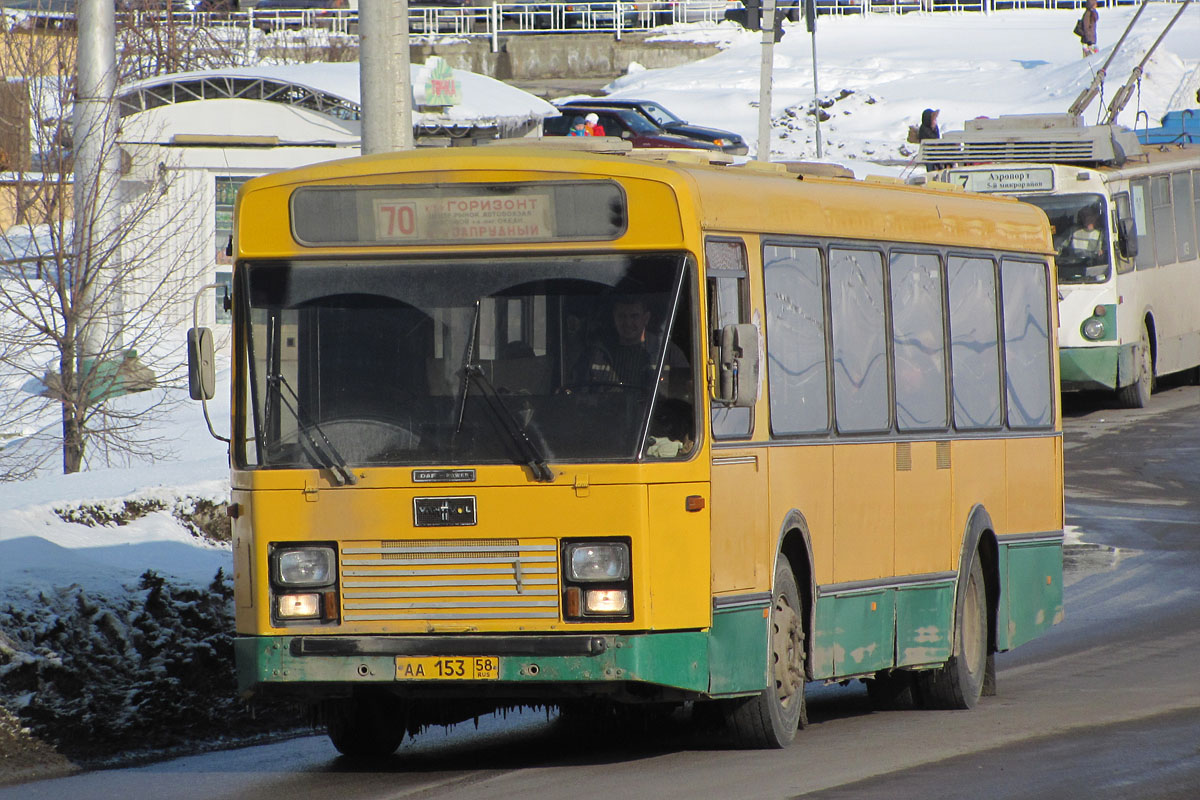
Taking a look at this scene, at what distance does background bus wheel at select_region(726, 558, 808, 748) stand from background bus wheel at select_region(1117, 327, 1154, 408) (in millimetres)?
17931

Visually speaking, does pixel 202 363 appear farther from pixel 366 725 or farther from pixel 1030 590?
pixel 1030 590

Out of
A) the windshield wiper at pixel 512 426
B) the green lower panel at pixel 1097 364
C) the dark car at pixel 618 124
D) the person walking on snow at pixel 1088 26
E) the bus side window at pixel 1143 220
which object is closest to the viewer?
the windshield wiper at pixel 512 426

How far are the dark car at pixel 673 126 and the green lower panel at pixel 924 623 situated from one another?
3193cm

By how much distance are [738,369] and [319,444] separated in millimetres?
1735

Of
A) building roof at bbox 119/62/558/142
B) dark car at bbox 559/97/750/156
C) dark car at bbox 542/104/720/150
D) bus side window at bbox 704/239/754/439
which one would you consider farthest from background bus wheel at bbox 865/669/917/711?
dark car at bbox 542/104/720/150

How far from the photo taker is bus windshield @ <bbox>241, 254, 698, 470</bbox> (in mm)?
8055

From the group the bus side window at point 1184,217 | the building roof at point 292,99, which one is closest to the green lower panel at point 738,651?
the building roof at point 292,99

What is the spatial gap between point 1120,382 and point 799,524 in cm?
1702

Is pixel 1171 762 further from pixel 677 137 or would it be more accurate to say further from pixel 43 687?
pixel 677 137

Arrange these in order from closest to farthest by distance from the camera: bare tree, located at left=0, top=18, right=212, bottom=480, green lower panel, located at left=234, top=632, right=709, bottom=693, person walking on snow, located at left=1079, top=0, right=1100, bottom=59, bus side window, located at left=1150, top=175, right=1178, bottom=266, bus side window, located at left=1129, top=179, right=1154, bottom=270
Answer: green lower panel, located at left=234, top=632, right=709, bottom=693
bare tree, located at left=0, top=18, right=212, bottom=480
bus side window, located at left=1129, top=179, right=1154, bottom=270
bus side window, located at left=1150, top=175, right=1178, bottom=266
person walking on snow, located at left=1079, top=0, right=1100, bottom=59

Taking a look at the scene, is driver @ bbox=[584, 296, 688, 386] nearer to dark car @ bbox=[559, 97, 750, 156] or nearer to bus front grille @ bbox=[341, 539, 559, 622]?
bus front grille @ bbox=[341, 539, 559, 622]

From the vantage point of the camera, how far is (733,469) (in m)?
8.34

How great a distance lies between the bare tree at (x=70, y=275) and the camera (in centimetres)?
1666

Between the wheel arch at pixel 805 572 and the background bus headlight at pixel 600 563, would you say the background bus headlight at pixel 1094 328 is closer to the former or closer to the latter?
the wheel arch at pixel 805 572
